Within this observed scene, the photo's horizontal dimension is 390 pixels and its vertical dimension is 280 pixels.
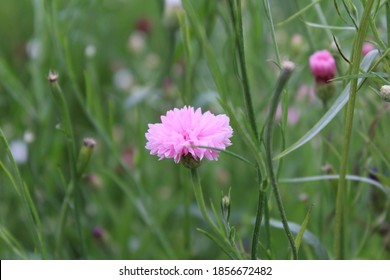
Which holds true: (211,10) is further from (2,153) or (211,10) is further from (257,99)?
(2,153)

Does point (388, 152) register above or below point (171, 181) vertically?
above

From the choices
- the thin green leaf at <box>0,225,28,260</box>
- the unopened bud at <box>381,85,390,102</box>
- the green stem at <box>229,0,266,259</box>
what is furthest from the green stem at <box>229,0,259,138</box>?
the thin green leaf at <box>0,225,28,260</box>

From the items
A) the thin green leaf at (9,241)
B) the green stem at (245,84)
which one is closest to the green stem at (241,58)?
the green stem at (245,84)

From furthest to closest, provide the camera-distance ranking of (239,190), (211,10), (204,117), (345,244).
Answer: (239,190) → (211,10) → (345,244) → (204,117)

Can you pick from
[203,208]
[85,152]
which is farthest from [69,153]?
[203,208]

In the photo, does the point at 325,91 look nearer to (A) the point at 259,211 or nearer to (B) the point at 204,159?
(A) the point at 259,211
